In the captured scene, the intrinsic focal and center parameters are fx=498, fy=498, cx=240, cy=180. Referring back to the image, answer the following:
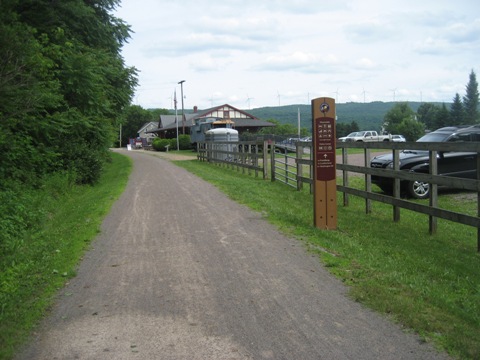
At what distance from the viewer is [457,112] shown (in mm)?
77000

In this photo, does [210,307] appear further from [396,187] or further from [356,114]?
[356,114]

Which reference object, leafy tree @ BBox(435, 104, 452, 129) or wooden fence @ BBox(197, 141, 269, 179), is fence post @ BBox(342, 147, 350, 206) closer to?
wooden fence @ BBox(197, 141, 269, 179)

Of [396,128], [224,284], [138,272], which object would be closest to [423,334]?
[224,284]

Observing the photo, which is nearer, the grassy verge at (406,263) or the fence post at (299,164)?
the grassy verge at (406,263)

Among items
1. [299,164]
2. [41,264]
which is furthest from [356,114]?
[41,264]

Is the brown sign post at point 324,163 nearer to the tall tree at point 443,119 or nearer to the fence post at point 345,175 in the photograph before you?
the fence post at point 345,175

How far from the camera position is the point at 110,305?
4.88m

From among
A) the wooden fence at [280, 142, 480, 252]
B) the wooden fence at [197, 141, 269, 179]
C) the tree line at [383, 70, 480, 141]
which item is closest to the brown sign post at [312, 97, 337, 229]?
the wooden fence at [280, 142, 480, 252]

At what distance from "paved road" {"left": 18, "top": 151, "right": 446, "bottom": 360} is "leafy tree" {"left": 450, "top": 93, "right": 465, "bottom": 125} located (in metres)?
74.9

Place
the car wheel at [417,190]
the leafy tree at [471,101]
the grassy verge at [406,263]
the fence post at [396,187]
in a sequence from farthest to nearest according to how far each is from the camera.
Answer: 1. the leafy tree at [471,101]
2. the car wheel at [417,190]
3. the fence post at [396,187]
4. the grassy verge at [406,263]

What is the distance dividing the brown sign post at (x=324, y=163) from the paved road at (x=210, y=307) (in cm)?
107

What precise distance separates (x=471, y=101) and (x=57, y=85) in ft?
283

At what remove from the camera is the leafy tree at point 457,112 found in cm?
7488

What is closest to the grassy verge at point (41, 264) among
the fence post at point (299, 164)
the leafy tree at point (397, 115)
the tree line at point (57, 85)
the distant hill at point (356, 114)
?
the tree line at point (57, 85)
